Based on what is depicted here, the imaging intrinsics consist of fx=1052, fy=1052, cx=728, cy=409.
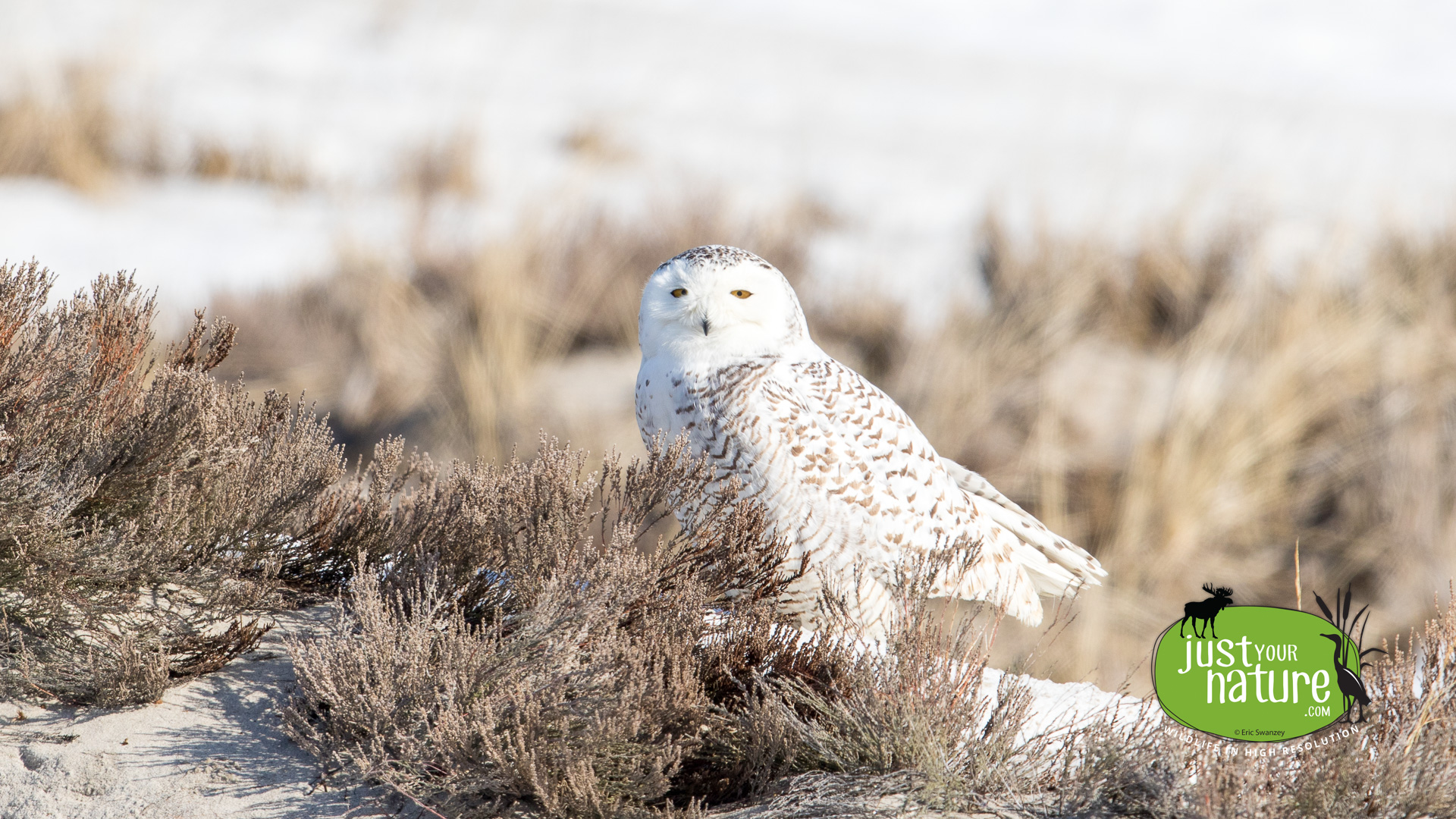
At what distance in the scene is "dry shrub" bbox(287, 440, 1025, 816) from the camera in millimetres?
1883

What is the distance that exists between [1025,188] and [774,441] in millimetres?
8613

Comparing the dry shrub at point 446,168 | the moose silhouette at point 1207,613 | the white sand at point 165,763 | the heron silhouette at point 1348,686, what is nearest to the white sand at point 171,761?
the white sand at point 165,763

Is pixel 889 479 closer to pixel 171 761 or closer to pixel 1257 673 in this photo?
pixel 1257 673

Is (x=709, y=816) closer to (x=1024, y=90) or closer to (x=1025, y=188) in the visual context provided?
(x=1025, y=188)

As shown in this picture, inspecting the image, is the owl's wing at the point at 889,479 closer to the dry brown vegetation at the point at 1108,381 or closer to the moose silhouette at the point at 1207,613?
the moose silhouette at the point at 1207,613

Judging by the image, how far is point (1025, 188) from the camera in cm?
1041

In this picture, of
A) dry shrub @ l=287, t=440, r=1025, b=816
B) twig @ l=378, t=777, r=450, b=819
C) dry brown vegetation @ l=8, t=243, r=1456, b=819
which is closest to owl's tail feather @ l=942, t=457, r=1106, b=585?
dry brown vegetation @ l=8, t=243, r=1456, b=819

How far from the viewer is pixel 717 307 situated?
2684 millimetres

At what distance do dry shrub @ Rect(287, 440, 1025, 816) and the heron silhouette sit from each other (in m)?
0.61

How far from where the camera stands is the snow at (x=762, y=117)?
8297mm

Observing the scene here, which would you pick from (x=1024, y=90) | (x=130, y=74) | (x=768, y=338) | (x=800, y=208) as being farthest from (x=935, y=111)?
(x=768, y=338)

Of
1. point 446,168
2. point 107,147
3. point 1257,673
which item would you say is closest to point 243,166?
point 107,147

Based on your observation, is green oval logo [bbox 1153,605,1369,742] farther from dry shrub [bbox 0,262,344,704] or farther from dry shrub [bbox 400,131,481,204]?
dry shrub [bbox 400,131,481,204]

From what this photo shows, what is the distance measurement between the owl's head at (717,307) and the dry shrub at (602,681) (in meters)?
0.49
